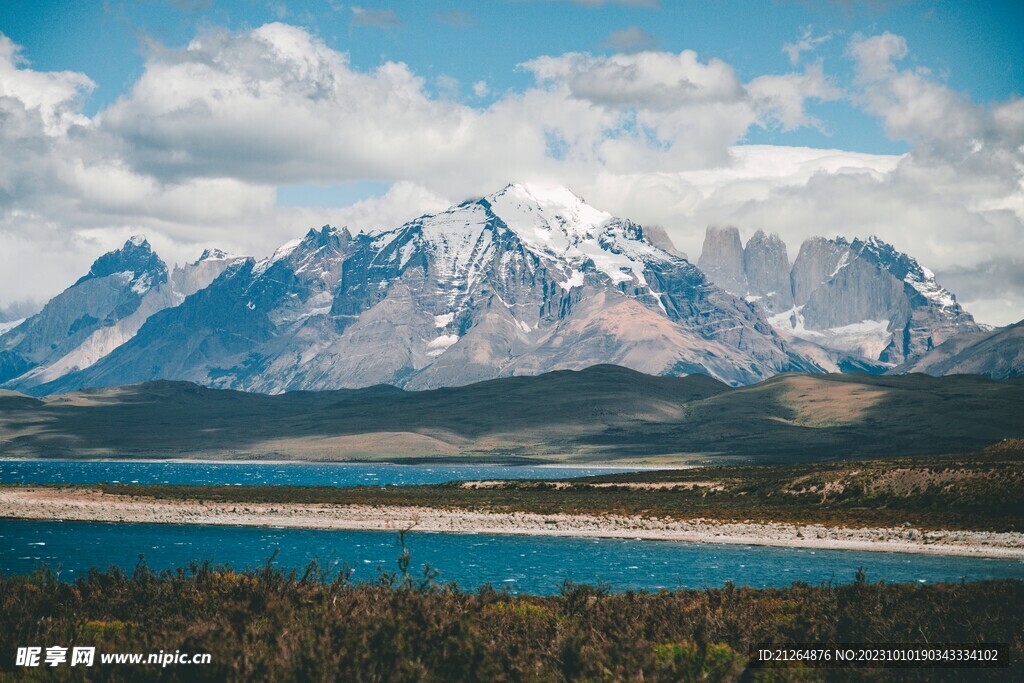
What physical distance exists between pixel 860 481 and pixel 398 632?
278ft

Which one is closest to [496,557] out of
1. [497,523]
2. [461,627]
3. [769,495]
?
[497,523]

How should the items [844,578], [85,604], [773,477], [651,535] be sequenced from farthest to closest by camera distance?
[773,477]
[651,535]
[844,578]
[85,604]

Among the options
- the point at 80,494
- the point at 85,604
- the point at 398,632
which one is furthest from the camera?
the point at 80,494

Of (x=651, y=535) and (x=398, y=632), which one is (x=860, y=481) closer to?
(x=651, y=535)

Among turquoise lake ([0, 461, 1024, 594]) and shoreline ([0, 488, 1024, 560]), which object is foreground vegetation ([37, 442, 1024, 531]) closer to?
shoreline ([0, 488, 1024, 560])

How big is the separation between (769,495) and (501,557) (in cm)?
4597

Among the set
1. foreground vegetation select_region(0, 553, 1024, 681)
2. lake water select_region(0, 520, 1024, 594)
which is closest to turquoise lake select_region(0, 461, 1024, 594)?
lake water select_region(0, 520, 1024, 594)

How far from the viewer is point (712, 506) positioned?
4117 inches

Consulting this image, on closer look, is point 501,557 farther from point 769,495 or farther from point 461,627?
point 769,495

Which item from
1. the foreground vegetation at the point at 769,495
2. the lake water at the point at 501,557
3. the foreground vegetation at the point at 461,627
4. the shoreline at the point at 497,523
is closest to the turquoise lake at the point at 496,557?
the lake water at the point at 501,557

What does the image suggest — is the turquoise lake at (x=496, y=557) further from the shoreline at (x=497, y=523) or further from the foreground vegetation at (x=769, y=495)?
the foreground vegetation at (x=769, y=495)

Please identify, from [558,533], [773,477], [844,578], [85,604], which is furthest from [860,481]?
[85,604]

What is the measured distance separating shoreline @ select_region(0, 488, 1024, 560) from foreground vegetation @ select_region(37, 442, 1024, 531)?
11.5ft

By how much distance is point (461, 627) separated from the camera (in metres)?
29.0
